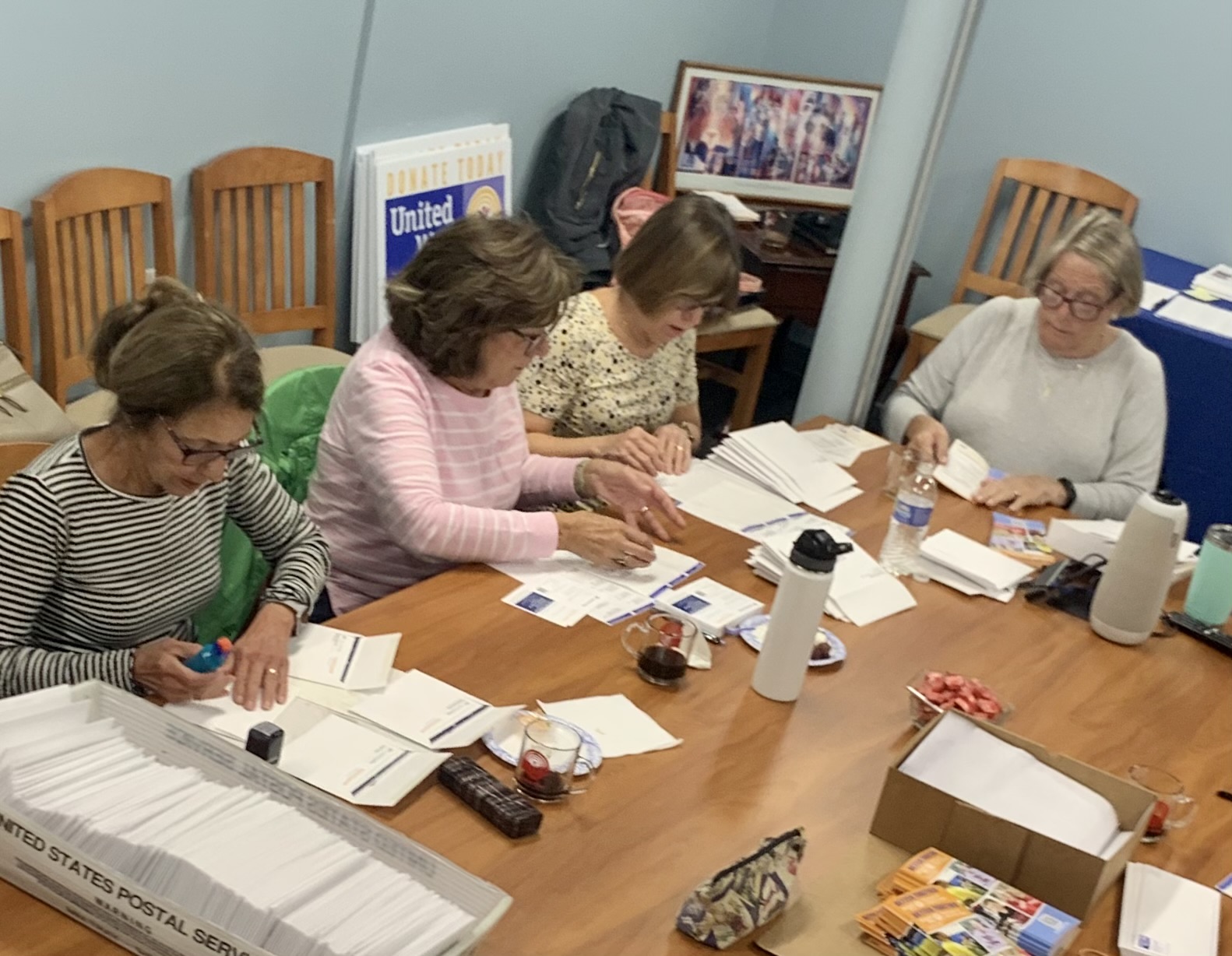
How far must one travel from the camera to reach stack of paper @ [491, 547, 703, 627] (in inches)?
76.8

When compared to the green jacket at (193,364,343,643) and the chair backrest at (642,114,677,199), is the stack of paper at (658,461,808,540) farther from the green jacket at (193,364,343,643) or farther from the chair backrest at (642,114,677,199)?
the chair backrest at (642,114,677,199)

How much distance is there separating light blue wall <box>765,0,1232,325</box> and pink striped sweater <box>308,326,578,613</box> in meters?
3.05

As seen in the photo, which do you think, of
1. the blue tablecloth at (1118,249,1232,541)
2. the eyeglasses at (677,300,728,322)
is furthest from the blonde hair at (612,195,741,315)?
the blue tablecloth at (1118,249,1232,541)

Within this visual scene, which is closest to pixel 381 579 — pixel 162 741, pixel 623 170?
pixel 162 741

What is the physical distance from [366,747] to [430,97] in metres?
2.84

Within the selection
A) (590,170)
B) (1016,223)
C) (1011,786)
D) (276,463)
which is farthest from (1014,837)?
(1016,223)

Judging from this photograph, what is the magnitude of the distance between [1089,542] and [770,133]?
9.61 feet

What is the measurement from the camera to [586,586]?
6.68 ft

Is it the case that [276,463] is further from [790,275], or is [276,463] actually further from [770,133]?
[770,133]

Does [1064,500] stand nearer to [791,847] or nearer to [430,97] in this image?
[791,847]

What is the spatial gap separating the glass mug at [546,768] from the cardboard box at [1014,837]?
37 cm

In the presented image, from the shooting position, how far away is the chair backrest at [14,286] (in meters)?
2.82

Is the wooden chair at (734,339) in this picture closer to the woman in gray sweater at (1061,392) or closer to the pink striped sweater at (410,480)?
the woman in gray sweater at (1061,392)

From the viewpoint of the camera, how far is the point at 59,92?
2928 millimetres
